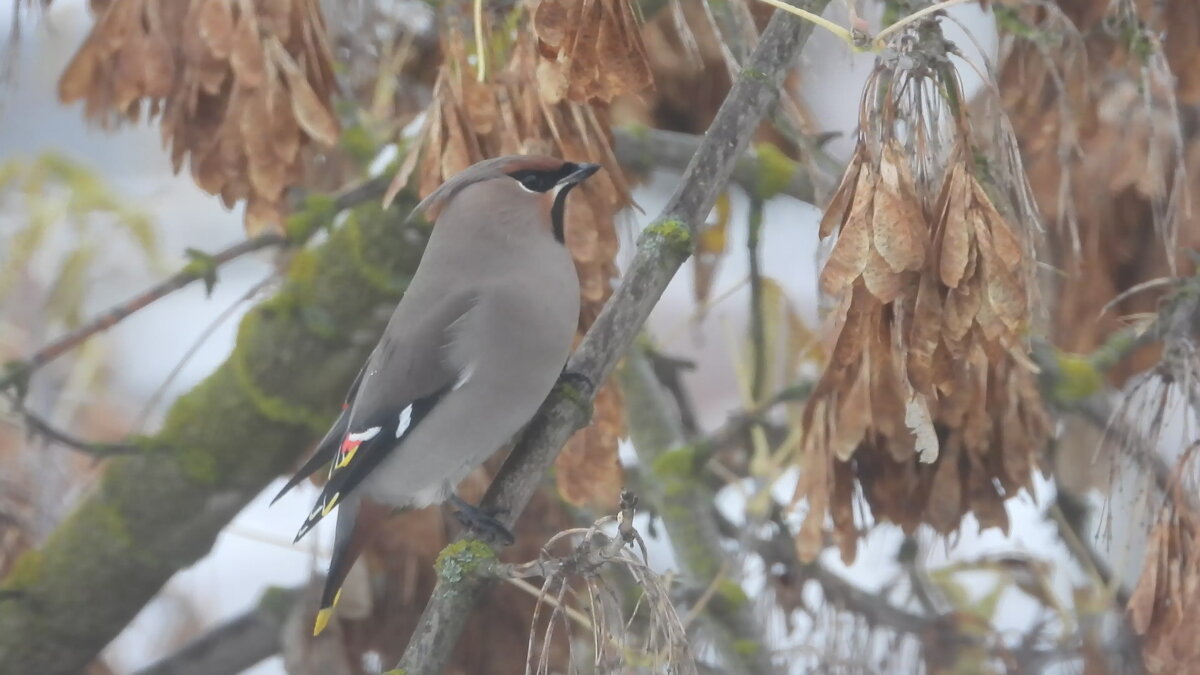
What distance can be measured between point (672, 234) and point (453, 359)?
0.56 m

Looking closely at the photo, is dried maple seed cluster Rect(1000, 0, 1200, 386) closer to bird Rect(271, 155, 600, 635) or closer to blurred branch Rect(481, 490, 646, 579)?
bird Rect(271, 155, 600, 635)

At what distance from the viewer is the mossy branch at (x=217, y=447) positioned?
266 cm

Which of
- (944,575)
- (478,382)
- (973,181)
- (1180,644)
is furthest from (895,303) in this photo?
(944,575)

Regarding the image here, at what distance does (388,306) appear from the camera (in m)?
2.68

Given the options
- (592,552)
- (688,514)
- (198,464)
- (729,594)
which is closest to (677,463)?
(688,514)

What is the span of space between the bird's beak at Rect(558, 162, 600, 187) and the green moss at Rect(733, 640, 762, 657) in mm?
974

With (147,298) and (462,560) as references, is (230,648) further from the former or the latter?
(462,560)

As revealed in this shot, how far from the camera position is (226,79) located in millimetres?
1832

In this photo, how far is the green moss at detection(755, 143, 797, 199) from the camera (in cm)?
259

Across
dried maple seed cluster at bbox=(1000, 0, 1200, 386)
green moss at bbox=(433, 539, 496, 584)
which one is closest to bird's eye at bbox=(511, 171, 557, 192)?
green moss at bbox=(433, 539, 496, 584)

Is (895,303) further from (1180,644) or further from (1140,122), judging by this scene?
(1140,122)

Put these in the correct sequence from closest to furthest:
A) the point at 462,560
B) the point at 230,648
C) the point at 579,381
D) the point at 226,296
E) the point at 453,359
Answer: the point at 462,560 → the point at 579,381 → the point at 453,359 → the point at 230,648 → the point at 226,296

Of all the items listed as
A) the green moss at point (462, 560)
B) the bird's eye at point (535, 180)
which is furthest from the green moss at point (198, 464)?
the green moss at point (462, 560)

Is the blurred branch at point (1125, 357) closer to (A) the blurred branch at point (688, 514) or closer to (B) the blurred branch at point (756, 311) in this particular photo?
(B) the blurred branch at point (756, 311)
